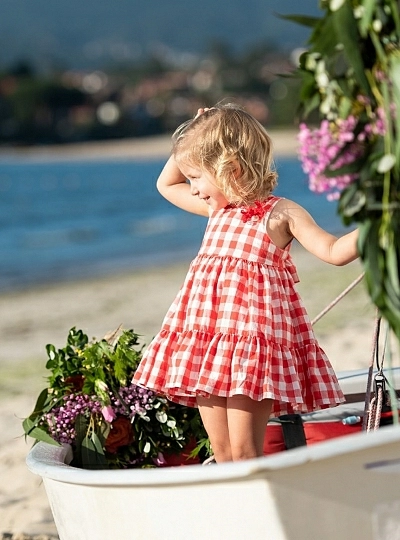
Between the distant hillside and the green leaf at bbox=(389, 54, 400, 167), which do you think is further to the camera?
the distant hillside

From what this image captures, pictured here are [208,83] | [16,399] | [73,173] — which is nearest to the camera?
[16,399]

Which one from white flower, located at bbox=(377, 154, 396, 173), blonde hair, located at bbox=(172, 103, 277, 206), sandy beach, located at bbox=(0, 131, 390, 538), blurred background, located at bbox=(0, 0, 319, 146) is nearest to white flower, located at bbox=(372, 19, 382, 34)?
white flower, located at bbox=(377, 154, 396, 173)

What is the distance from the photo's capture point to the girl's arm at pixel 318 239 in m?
2.71

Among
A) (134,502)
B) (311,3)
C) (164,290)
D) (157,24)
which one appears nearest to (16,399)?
(134,502)

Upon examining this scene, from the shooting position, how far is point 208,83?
8469 centimetres

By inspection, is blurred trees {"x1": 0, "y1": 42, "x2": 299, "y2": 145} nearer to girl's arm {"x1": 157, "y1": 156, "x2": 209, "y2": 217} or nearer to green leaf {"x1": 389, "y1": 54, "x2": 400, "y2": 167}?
girl's arm {"x1": 157, "y1": 156, "x2": 209, "y2": 217}

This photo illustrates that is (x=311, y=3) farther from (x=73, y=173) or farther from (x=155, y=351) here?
(x=155, y=351)

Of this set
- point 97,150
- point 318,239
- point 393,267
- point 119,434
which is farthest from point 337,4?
point 97,150

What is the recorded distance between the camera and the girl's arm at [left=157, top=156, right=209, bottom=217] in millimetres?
3369

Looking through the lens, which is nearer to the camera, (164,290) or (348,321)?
(348,321)

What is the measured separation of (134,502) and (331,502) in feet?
1.86

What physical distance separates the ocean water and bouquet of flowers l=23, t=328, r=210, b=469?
3.62 ft

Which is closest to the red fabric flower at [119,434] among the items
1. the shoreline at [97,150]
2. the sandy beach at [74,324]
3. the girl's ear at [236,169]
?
the girl's ear at [236,169]

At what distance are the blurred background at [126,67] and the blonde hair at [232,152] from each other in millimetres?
22806
